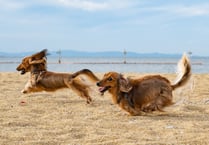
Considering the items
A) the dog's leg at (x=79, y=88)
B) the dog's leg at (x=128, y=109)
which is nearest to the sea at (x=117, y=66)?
the dog's leg at (x=79, y=88)

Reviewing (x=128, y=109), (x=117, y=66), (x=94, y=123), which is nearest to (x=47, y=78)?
(x=128, y=109)

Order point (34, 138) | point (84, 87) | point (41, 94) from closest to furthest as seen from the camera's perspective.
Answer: point (34, 138) < point (84, 87) < point (41, 94)

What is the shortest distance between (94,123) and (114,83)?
0.96 m

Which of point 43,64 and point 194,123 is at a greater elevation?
point 43,64

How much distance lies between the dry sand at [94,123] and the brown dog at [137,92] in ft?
0.57

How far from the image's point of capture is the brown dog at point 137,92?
7406 millimetres

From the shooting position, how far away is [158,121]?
6902 millimetres

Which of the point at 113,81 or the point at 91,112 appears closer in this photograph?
the point at 113,81

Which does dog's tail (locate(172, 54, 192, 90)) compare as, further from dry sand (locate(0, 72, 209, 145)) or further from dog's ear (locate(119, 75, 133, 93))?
dog's ear (locate(119, 75, 133, 93))

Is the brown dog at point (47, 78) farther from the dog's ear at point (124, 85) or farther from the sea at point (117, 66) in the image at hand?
the sea at point (117, 66)

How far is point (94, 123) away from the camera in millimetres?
6715

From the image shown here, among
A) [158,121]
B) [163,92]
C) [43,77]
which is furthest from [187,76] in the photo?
[43,77]

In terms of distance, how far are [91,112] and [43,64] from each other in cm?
239

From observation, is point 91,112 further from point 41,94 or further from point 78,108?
point 41,94
